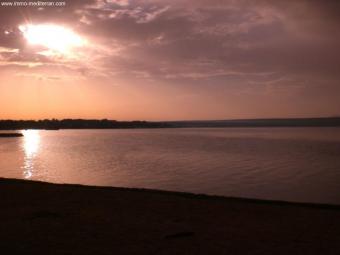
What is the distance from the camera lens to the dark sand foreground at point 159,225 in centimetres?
1016

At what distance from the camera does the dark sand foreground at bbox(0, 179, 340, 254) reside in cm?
1016

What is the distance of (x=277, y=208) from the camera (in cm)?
1609

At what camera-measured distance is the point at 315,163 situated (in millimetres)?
43406

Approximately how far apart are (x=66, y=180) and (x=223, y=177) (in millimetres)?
12472

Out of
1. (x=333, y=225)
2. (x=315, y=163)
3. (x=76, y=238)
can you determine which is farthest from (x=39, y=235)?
(x=315, y=163)

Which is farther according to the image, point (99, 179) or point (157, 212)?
point (99, 179)

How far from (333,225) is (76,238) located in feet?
27.1

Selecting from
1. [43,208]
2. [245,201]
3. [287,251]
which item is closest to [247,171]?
[245,201]

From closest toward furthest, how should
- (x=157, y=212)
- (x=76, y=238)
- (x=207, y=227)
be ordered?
(x=76, y=238) < (x=207, y=227) < (x=157, y=212)

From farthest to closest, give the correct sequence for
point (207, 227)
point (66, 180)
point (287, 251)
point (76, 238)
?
point (66, 180)
point (207, 227)
point (76, 238)
point (287, 251)

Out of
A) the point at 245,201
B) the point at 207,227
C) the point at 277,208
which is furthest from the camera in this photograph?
the point at 245,201

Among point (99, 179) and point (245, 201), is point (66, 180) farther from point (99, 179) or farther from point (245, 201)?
point (245, 201)

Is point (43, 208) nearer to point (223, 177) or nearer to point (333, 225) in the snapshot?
point (333, 225)

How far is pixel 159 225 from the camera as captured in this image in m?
12.6
